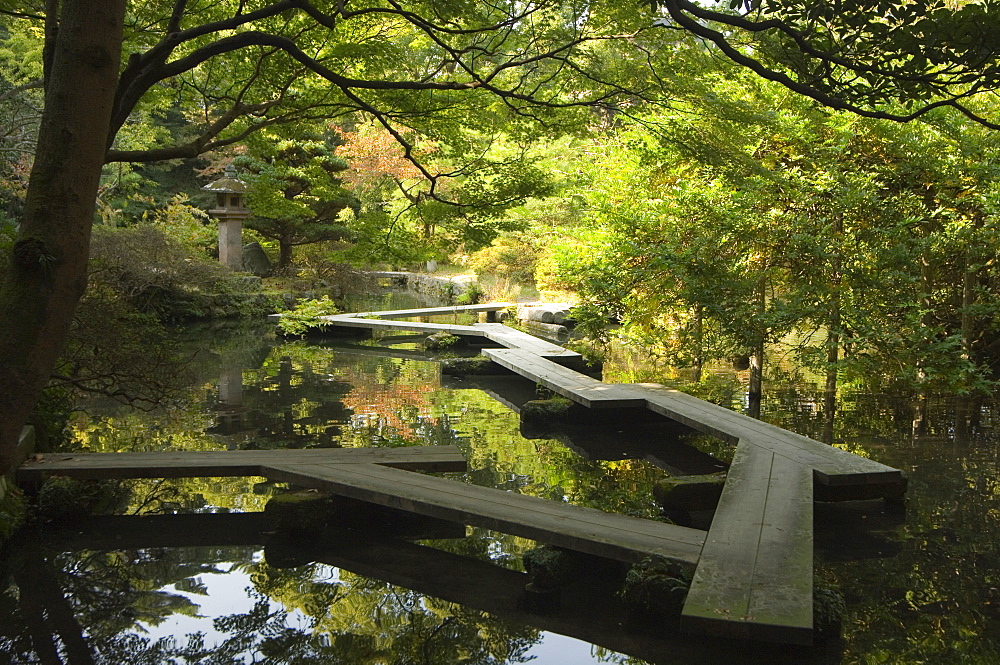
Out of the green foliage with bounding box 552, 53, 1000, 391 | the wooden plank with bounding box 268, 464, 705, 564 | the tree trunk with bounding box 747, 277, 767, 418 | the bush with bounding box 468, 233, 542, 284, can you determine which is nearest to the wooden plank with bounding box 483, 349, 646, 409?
the green foliage with bounding box 552, 53, 1000, 391

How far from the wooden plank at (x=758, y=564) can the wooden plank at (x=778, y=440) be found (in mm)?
282

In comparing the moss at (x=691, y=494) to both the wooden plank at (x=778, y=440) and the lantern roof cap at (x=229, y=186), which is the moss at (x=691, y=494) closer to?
the wooden plank at (x=778, y=440)

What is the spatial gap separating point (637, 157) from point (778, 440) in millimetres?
4935

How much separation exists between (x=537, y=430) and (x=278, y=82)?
402cm

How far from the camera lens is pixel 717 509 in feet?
14.3

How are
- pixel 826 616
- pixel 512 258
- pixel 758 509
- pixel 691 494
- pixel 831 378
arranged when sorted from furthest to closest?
pixel 512 258
pixel 831 378
pixel 691 494
pixel 758 509
pixel 826 616

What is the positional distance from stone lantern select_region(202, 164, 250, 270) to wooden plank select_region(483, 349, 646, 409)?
10280mm

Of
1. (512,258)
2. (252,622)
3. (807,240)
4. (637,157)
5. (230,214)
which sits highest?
(637,157)

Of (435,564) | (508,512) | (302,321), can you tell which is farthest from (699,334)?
(302,321)

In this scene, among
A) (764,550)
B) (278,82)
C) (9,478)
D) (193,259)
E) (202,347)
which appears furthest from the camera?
(193,259)

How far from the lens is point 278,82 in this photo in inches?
264

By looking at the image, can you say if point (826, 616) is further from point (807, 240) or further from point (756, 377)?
point (756, 377)

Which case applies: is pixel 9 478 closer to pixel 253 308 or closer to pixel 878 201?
pixel 878 201

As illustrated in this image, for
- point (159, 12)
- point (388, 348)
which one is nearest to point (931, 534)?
point (159, 12)
